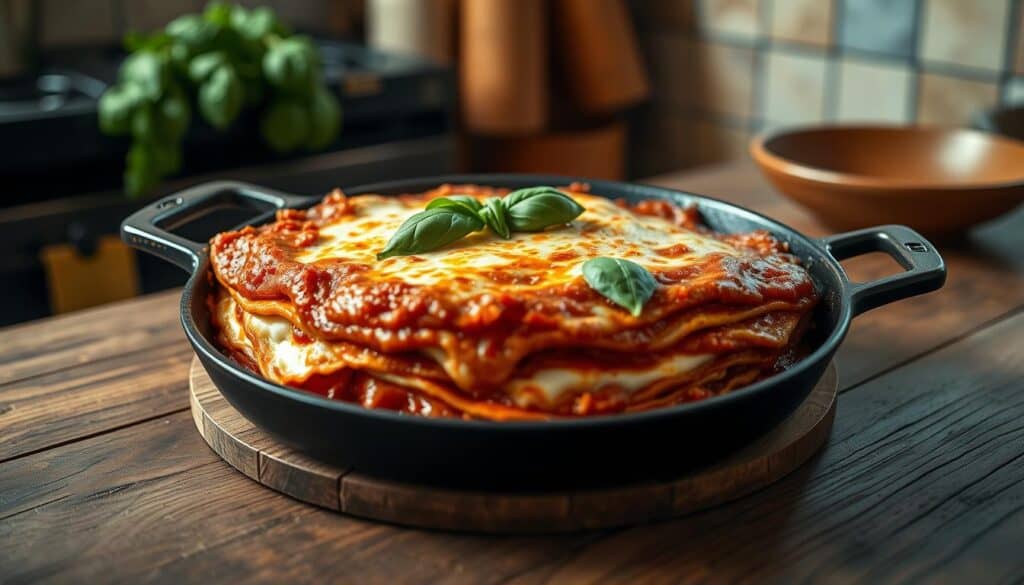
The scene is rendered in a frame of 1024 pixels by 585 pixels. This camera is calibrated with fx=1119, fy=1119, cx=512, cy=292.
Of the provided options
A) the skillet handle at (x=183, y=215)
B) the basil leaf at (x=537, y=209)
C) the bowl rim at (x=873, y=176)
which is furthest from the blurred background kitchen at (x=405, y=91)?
the basil leaf at (x=537, y=209)

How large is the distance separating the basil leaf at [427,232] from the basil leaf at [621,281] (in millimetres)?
138

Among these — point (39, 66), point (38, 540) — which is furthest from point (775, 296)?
point (39, 66)

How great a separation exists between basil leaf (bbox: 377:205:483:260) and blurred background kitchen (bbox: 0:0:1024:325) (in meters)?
1.03

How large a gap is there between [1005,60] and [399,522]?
6.14 feet

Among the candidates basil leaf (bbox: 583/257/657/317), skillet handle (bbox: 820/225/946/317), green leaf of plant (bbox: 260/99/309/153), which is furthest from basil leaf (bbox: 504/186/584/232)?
green leaf of plant (bbox: 260/99/309/153)

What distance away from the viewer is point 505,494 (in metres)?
0.82

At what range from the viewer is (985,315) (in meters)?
1.27

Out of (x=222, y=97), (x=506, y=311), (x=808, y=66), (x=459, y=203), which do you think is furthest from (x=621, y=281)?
(x=808, y=66)

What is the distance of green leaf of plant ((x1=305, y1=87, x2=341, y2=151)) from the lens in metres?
2.15

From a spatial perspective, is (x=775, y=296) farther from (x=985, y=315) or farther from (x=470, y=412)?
(x=985, y=315)

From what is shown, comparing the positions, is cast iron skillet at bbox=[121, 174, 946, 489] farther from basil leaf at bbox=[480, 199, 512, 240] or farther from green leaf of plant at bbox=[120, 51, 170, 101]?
green leaf of plant at bbox=[120, 51, 170, 101]

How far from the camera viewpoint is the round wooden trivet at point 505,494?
0.82 metres

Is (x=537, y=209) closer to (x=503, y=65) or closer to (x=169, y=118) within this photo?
(x=169, y=118)

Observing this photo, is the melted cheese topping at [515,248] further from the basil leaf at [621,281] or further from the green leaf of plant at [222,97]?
the green leaf of plant at [222,97]
